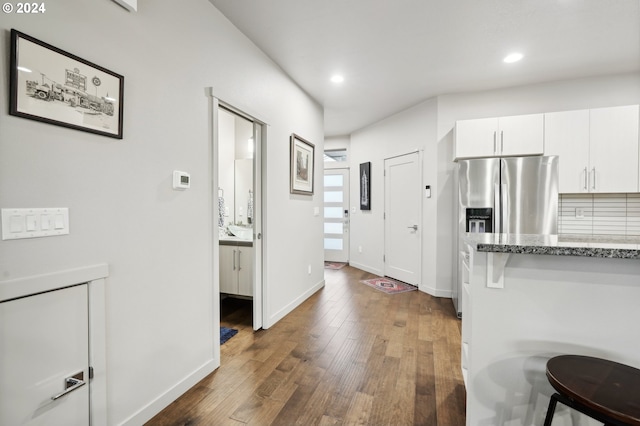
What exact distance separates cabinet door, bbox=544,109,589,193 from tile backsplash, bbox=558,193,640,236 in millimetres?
253

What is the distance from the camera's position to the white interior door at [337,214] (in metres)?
6.27

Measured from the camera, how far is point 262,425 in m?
1.66

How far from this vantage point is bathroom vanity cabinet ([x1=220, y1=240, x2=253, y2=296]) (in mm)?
3297

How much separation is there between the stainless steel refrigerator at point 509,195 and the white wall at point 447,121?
0.58 m

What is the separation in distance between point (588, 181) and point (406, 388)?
3.09 metres

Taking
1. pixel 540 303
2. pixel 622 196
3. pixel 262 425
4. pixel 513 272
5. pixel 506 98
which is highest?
pixel 506 98

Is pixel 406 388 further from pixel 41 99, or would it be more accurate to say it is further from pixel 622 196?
pixel 622 196

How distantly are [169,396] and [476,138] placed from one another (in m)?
3.86

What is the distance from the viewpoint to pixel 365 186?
5.63m

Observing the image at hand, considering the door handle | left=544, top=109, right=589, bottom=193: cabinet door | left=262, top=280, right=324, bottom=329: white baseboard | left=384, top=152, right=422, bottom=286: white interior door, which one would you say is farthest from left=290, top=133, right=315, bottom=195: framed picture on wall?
left=544, top=109, right=589, bottom=193: cabinet door

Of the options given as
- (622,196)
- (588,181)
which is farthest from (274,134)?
(622,196)

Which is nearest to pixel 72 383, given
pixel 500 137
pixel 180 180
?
pixel 180 180

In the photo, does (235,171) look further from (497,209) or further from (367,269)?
(497,209)

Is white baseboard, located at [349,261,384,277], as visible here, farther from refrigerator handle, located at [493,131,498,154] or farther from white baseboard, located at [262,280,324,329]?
refrigerator handle, located at [493,131,498,154]
